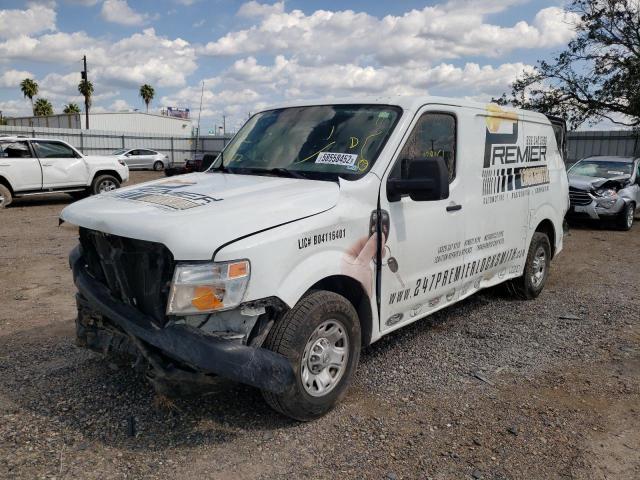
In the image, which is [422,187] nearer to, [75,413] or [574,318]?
[75,413]

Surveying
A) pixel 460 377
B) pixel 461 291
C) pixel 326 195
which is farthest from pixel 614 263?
pixel 326 195

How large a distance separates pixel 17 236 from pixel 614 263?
10.1 metres

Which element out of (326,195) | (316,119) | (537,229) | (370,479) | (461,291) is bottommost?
(370,479)

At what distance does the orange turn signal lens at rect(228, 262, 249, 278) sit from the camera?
9.44 feet

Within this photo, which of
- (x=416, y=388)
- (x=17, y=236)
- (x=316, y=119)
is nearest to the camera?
(x=416, y=388)

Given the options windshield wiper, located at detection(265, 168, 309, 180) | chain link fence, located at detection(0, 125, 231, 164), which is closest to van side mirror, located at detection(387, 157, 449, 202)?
windshield wiper, located at detection(265, 168, 309, 180)

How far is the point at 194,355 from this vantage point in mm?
2854

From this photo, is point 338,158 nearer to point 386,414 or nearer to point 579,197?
point 386,414

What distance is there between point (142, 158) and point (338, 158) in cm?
2944

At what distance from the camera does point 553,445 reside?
3.29 metres

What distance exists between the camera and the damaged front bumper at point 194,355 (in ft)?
9.38

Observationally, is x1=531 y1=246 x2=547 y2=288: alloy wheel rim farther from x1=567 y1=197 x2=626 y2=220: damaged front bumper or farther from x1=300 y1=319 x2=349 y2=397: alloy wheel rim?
x1=567 y1=197 x2=626 y2=220: damaged front bumper

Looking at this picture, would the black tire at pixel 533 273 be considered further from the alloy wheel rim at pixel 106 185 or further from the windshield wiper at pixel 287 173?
the alloy wheel rim at pixel 106 185

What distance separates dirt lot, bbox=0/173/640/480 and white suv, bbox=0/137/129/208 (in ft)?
30.5
